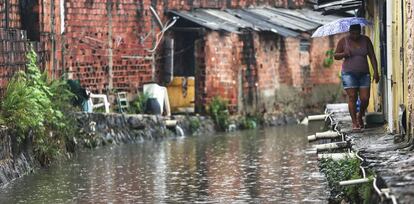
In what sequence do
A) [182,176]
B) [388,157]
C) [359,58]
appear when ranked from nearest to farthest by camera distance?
[388,157] < [359,58] < [182,176]

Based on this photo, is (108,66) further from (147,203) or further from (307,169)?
(147,203)

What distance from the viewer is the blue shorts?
15812 mm

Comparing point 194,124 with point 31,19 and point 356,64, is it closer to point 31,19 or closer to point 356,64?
point 31,19

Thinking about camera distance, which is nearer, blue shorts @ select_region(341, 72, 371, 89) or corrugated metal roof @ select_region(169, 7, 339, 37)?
blue shorts @ select_region(341, 72, 371, 89)

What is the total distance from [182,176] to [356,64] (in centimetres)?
351

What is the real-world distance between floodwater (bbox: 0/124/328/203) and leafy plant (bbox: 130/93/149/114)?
3060 mm

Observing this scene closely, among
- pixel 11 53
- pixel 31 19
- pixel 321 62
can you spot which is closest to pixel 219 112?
pixel 31 19

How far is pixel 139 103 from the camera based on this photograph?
27750 mm

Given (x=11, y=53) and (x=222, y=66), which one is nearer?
(x=11, y=53)

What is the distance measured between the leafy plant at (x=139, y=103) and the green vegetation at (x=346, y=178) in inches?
520

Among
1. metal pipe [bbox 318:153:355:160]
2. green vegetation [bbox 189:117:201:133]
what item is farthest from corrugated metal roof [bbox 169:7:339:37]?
metal pipe [bbox 318:153:355:160]

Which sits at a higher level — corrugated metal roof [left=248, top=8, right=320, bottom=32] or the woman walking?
corrugated metal roof [left=248, top=8, right=320, bottom=32]

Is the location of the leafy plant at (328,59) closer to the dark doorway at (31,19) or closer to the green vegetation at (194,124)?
the green vegetation at (194,124)

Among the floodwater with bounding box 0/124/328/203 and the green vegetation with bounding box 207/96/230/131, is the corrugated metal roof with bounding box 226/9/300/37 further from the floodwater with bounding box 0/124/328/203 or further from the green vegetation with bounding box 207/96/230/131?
the floodwater with bounding box 0/124/328/203
